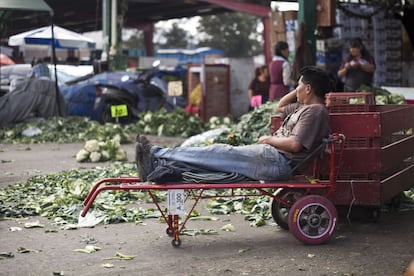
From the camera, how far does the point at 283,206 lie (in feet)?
21.8

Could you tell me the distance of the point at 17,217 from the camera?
730 cm

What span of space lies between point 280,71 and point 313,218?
21.6 feet

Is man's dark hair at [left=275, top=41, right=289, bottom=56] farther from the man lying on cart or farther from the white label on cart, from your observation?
the white label on cart

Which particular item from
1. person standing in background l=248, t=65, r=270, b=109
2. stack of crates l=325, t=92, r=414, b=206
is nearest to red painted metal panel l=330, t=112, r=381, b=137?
stack of crates l=325, t=92, r=414, b=206

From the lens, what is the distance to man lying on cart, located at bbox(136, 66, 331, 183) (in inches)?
231

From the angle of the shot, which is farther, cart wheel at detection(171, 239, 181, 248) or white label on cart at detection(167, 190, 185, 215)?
cart wheel at detection(171, 239, 181, 248)

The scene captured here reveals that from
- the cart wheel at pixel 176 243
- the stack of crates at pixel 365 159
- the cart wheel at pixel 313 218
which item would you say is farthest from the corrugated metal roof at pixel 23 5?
the cart wheel at pixel 313 218

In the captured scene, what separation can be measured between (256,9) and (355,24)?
14.5m

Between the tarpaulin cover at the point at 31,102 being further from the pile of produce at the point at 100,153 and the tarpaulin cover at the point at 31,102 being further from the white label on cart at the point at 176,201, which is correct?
the white label on cart at the point at 176,201

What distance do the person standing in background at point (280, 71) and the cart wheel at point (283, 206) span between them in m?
5.58

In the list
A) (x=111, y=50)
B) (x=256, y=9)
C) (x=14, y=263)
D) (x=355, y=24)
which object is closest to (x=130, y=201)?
(x=14, y=263)

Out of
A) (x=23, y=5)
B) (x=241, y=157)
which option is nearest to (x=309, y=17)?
(x=241, y=157)

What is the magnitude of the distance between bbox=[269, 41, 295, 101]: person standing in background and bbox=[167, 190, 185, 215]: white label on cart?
6509 millimetres

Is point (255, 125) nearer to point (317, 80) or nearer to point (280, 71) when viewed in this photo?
point (280, 71)
